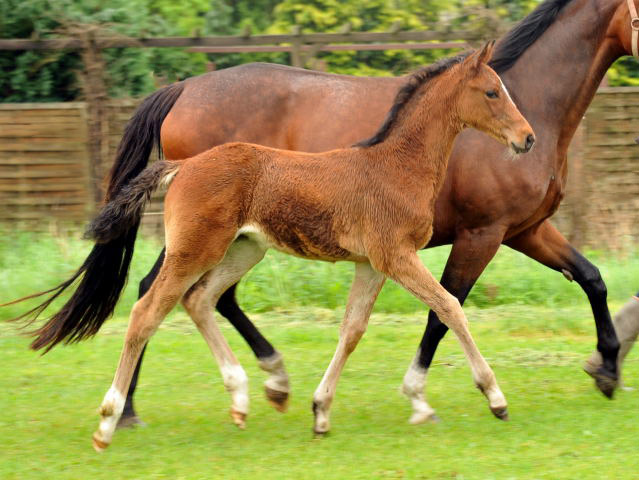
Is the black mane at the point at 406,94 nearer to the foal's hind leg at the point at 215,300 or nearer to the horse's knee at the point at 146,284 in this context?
the foal's hind leg at the point at 215,300

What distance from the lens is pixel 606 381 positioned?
18.7ft

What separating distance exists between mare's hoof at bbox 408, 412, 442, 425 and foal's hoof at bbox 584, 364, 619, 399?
3.43 feet

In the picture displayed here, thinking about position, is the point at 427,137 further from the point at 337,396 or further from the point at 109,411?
the point at 109,411

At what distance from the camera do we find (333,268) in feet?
28.8

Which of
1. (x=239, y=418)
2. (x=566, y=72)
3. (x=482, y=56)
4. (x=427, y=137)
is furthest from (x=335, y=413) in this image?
(x=566, y=72)

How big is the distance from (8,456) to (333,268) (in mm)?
4348

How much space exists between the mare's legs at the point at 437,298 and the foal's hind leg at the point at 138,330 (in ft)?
3.20

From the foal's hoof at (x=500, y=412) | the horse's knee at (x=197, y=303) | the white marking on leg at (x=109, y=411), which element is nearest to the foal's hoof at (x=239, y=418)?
the horse's knee at (x=197, y=303)

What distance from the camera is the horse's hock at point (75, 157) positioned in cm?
987

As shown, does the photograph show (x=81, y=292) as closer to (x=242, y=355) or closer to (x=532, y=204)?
(x=242, y=355)

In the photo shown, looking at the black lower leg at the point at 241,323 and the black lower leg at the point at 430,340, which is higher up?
the black lower leg at the point at 430,340

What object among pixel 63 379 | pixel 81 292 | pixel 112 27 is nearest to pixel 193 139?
pixel 81 292

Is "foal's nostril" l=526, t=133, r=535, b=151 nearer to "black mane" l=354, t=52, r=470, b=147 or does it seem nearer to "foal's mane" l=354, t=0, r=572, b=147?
"black mane" l=354, t=52, r=470, b=147

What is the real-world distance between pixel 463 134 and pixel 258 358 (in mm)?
1714
